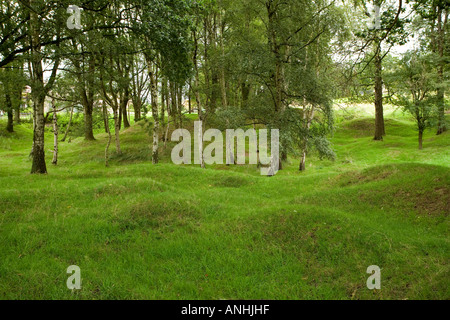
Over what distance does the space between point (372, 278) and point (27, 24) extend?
1866cm

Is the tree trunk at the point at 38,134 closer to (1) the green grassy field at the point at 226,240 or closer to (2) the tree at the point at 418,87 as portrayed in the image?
(1) the green grassy field at the point at 226,240

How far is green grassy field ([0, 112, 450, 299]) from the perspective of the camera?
5340 mm

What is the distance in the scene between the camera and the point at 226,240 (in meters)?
7.30

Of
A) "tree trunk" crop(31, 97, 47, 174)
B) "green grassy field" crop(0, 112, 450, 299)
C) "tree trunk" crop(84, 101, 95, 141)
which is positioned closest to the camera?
"green grassy field" crop(0, 112, 450, 299)

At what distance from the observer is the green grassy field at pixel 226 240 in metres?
5.34

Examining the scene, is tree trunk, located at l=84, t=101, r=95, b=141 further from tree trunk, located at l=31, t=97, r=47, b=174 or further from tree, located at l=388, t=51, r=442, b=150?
tree, located at l=388, t=51, r=442, b=150

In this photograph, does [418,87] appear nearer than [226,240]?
No

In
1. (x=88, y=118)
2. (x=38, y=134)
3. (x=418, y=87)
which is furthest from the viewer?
(x=88, y=118)

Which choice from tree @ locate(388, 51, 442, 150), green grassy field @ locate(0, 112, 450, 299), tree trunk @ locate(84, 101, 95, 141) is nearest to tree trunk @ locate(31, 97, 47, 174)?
green grassy field @ locate(0, 112, 450, 299)

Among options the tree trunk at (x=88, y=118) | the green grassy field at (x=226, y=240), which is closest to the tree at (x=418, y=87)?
the green grassy field at (x=226, y=240)

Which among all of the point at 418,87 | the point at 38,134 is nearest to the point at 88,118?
the point at 38,134

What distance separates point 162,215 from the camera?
8.76 meters

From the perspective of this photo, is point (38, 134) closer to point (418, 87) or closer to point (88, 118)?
point (88, 118)
